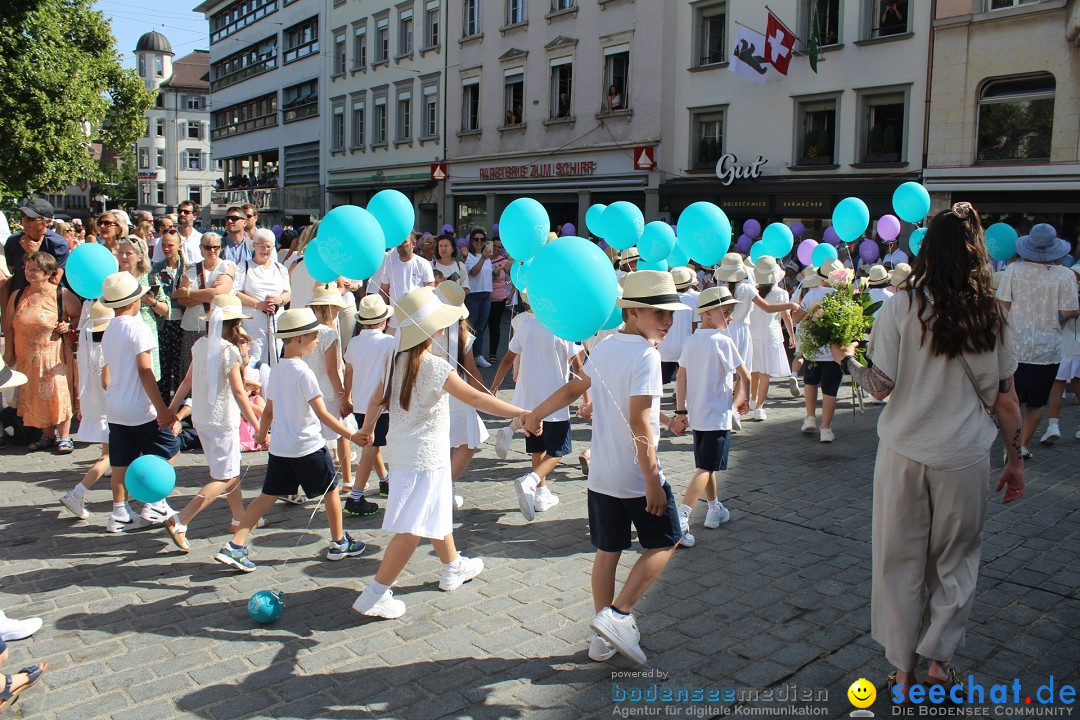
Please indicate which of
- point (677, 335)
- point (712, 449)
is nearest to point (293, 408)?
point (712, 449)

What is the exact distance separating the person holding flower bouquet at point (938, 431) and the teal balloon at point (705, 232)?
3984 mm

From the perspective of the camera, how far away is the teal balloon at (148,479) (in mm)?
4992

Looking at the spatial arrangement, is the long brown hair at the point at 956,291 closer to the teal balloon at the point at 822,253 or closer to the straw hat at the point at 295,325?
the straw hat at the point at 295,325

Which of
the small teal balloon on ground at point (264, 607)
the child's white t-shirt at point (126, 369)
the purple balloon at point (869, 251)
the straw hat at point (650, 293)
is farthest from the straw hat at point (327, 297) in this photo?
the purple balloon at point (869, 251)

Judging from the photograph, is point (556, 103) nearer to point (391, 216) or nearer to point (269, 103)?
point (391, 216)

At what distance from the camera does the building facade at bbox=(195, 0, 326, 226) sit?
1617 inches

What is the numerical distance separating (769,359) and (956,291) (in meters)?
6.70

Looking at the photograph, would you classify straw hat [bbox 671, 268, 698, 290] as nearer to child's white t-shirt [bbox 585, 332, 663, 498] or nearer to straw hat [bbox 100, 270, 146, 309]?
child's white t-shirt [bbox 585, 332, 663, 498]

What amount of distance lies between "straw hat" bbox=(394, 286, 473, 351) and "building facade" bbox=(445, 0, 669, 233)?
2013cm

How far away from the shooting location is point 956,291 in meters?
3.54

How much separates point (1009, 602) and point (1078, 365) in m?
5.14

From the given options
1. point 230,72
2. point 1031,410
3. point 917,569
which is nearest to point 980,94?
point 1031,410

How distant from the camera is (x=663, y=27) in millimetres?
23344

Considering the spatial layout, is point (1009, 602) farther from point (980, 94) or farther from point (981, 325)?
point (980, 94)
